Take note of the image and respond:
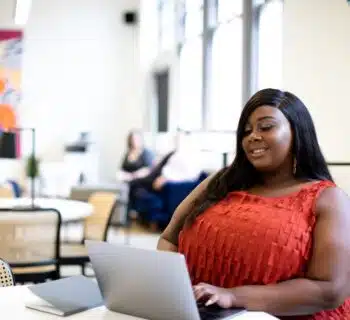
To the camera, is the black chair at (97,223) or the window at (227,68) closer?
the black chair at (97,223)

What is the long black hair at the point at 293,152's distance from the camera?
6.90 ft

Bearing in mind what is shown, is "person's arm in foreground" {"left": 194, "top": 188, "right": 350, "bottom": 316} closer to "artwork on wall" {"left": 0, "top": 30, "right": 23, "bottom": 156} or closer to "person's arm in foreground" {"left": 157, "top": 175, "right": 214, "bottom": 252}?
"person's arm in foreground" {"left": 157, "top": 175, "right": 214, "bottom": 252}

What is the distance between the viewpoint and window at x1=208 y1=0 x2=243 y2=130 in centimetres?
750

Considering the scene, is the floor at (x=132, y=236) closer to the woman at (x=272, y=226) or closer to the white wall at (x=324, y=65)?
the white wall at (x=324, y=65)

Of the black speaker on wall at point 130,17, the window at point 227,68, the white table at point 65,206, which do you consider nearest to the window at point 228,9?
the window at point 227,68

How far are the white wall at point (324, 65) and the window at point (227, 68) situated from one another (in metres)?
1.83

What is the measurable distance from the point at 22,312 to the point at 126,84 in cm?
956

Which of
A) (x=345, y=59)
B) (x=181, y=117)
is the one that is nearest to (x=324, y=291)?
(x=345, y=59)

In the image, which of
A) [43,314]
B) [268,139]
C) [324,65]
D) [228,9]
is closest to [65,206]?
[324,65]

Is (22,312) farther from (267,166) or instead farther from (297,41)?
(297,41)

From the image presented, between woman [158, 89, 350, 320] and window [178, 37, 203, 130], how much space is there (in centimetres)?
674

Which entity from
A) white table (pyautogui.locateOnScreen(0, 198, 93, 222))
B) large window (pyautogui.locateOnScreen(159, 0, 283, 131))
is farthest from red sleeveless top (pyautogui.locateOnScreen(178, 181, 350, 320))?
large window (pyautogui.locateOnScreen(159, 0, 283, 131))

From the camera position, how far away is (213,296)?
1.68 m

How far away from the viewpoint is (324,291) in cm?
185
